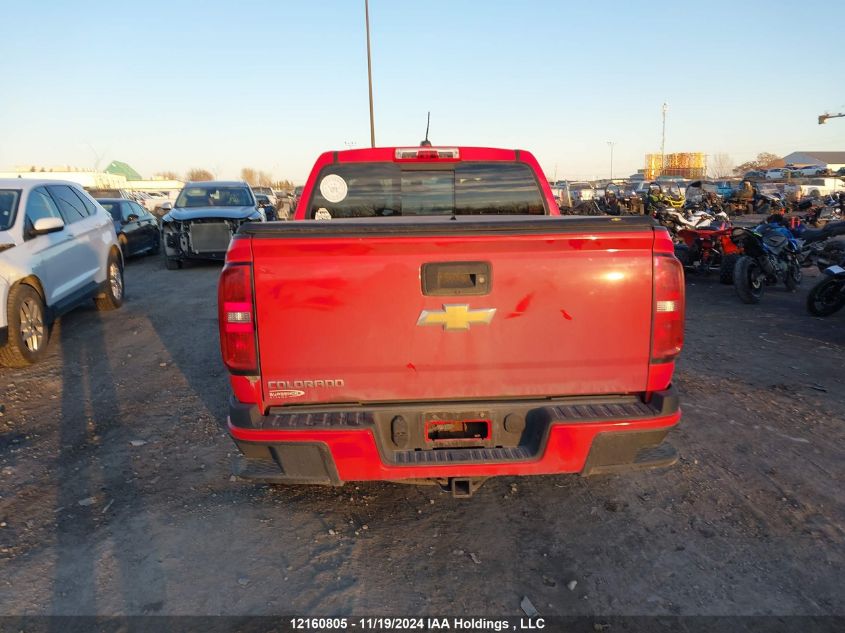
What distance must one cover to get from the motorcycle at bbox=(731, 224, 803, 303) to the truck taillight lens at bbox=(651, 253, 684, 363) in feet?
23.2

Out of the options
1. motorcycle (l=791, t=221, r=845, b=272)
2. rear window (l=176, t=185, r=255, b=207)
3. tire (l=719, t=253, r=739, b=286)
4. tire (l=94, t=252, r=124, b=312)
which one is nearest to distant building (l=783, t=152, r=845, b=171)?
motorcycle (l=791, t=221, r=845, b=272)

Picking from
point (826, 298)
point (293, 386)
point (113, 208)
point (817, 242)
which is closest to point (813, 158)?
point (817, 242)

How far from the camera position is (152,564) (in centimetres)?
281

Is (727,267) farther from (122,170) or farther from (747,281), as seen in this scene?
(122,170)

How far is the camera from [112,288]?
28.1ft

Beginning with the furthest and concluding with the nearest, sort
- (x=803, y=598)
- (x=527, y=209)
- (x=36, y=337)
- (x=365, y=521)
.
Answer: (x=36, y=337)
(x=527, y=209)
(x=365, y=521)
(x=803, y=598)

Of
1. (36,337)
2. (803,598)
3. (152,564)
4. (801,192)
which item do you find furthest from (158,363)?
(801,192)

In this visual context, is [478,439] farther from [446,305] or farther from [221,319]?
[221,319]

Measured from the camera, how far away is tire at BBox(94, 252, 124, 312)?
835 centimetres

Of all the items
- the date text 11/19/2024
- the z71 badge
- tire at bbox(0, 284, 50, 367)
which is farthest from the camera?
tire at bbox(0, 284, 50, 367)

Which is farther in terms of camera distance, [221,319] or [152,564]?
[152,564]

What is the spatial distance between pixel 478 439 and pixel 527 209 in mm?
2058

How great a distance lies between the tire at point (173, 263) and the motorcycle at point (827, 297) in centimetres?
1154

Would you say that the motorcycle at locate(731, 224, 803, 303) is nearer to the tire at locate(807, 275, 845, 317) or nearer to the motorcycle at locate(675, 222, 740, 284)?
the motorcycle at locate(675, 222, 740, 284)
